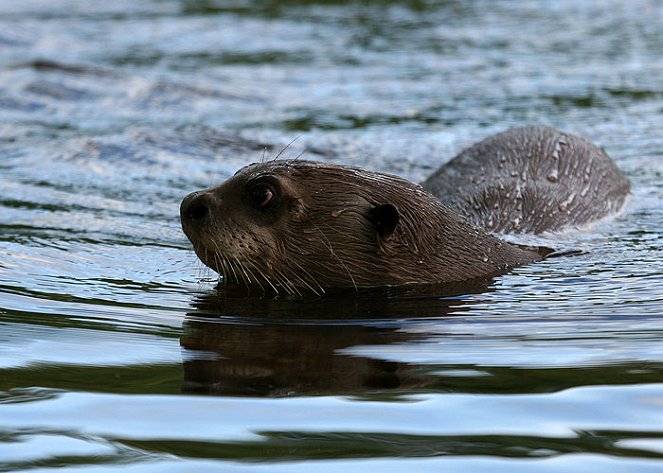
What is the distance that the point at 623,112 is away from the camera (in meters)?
9.50

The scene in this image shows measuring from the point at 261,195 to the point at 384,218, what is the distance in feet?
1.60

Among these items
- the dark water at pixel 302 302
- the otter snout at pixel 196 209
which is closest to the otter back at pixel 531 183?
the dark water at pixel 302 302

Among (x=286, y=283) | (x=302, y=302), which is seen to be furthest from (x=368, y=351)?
(x=286, y=283)

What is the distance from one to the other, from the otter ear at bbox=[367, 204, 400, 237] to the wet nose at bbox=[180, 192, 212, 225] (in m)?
0.65

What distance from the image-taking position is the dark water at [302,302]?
3096 millimetres

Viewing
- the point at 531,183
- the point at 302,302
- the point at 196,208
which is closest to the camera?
the point at 196,208

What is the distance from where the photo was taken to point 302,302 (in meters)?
4.86

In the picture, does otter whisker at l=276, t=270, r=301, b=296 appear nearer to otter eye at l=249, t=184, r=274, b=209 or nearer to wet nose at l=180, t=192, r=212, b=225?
otter eye at l=249, t=184, r=274, b=209

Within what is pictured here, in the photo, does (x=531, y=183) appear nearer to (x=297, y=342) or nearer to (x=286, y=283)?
(x=286, y=283)

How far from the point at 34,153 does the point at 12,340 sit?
4270mm

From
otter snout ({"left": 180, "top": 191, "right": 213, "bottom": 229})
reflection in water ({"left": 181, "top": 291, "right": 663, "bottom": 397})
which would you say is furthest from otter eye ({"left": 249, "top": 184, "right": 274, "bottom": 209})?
reflection in water ({"left": 181, "top": 291, "right": 663, "bottom": 397})

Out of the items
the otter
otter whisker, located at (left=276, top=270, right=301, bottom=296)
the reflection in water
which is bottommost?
the reflection in water

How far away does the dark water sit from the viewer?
10.2 feet

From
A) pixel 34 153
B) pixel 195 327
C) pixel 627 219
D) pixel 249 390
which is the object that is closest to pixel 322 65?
pixel 34 153
